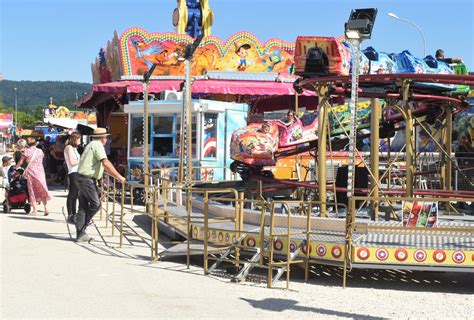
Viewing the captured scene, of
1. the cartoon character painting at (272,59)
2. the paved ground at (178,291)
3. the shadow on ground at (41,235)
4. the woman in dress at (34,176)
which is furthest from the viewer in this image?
the cartoon character painting at (272,59)

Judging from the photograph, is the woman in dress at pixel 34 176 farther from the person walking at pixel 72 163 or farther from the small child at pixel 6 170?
the person walking at pixel 72 163

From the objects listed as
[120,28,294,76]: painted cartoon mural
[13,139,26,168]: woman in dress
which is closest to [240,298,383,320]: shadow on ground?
[13,139,26,168]: woman in dress

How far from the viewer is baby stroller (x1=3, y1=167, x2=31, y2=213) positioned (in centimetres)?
1487

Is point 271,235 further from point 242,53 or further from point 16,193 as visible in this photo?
point 242,53

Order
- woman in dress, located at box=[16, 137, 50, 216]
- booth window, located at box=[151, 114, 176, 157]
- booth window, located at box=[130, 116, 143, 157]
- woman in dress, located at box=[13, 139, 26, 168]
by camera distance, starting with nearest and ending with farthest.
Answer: woman in dress, located at box=[16, 137, 50, 216] < woman in dress, located at box=[13, 139, 26, 168] < booth window, located at box=[151, 114, 176, 157] < booth window, located at box=[130, 116, 143, 157]

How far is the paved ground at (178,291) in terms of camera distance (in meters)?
6.93

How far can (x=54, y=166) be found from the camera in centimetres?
2522

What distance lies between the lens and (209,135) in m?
17.5

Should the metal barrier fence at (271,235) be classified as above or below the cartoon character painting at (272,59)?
below

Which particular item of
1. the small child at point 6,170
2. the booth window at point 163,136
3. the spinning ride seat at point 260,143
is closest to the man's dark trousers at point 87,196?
the spinning ride seat at point 260,143

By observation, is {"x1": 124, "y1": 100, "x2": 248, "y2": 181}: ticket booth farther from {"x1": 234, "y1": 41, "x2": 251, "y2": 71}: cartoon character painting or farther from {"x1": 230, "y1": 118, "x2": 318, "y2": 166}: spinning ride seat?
{"x1": 234, "y1": 41, "x2": 251, "y2": 71}: cartoon character painting

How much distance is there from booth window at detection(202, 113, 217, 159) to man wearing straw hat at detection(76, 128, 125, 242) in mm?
6296

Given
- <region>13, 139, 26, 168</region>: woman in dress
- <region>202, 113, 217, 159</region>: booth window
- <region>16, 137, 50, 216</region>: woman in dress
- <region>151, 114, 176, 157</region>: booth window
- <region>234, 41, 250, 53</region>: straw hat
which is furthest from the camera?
<region>234, 41, 250, 53</region>: straw hat

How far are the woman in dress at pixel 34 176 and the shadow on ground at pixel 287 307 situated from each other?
26.9 ft
